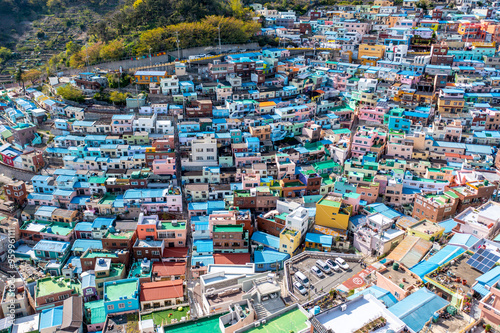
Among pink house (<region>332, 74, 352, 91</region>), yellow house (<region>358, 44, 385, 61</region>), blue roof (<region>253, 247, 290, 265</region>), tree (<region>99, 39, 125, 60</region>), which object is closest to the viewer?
blue roof (<region>253, 247, 290, 265</region>)

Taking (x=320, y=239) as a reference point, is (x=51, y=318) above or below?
below

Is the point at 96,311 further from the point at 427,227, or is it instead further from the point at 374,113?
the point at 374,113

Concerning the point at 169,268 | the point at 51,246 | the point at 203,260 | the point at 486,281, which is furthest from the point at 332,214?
the point at 51,246

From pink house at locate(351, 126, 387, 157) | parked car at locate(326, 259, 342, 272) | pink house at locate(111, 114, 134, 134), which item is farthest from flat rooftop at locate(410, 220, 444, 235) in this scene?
pink house at locate(111, 114, 134, 134)

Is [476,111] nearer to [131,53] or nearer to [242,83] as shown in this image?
[242,83]

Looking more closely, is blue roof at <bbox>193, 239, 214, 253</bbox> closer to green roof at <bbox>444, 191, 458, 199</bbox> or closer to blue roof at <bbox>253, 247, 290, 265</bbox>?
blue roof at <bbox>253, 247, 290, 265</bbox>

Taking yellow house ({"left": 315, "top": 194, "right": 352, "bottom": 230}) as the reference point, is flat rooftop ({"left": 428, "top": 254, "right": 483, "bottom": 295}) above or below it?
above

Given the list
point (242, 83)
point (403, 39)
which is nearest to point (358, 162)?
point (242, 83)
